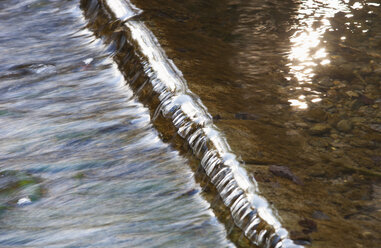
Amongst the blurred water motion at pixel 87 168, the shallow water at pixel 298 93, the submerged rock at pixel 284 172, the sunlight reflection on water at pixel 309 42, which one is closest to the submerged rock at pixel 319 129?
the shallow water at pixel 298 93

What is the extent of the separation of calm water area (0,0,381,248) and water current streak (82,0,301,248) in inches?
1.7

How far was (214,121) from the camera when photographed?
316cm

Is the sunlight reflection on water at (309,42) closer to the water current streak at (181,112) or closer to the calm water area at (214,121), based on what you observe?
the calm water area at (214,121)

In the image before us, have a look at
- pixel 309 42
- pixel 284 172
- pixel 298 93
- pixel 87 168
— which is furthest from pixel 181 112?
pixel 309 42

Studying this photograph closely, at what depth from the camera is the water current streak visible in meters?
2.44

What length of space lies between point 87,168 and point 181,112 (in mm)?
656

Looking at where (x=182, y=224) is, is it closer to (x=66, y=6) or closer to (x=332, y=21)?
(x=332, y=21)

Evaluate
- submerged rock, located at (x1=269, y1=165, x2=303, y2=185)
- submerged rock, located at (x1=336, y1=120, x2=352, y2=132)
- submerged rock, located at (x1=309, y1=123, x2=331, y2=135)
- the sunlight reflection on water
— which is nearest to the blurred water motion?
submerged rock, located at (x1=269, y1=165, x2=303, y2=185)

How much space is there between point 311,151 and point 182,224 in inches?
31.6

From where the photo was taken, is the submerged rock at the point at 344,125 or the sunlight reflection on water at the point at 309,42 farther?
the sunlight reflection on water at the point at 309,42

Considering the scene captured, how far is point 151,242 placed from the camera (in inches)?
104

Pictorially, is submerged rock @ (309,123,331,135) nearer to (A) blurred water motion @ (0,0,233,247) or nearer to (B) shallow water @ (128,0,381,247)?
(B) shallow water @ (128,0,381,247)

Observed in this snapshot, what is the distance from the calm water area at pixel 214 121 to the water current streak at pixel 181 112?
43 millimetres

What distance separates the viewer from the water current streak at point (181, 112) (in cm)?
244
